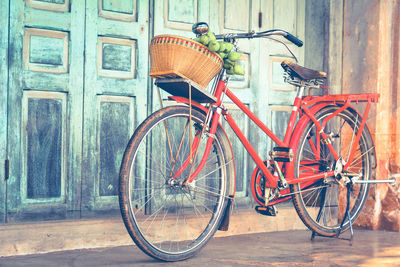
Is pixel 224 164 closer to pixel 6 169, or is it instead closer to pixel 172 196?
pixel 172 196

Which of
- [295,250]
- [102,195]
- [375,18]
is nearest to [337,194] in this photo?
[295,250]

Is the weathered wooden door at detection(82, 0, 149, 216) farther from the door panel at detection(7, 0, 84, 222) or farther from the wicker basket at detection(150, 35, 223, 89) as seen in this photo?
the wicker basket at detection(150, 35, 223, 89)

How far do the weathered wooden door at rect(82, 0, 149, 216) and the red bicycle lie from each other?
22cm

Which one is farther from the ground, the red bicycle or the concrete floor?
the red bicycle

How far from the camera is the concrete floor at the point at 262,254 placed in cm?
344

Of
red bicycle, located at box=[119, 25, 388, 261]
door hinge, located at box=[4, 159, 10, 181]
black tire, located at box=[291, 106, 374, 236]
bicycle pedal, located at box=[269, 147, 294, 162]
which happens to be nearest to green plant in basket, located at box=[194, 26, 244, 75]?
red bicycle, located at box=[119, 25, 388, 261]

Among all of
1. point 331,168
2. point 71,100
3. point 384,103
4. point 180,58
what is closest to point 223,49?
point 180,58

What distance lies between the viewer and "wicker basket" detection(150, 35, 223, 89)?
3176 mm

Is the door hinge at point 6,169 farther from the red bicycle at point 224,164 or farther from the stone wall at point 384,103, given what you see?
the stone wall at point 384,103

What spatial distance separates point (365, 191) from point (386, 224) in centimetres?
48

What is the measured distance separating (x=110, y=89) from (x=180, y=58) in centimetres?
111

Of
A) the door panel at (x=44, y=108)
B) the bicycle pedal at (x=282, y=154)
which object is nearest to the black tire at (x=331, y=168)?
the bicycle pedal at (x=282, y=154)

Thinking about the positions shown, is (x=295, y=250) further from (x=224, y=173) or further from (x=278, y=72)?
(x=278, y=72)

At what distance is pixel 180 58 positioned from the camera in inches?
126
